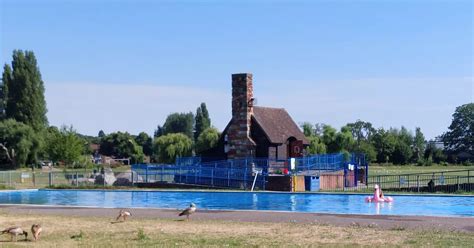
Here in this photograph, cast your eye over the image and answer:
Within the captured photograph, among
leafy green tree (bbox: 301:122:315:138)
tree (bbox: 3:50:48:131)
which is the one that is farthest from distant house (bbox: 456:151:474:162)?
tree (bbox: 3:50:48:131)

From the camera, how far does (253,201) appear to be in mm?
31516

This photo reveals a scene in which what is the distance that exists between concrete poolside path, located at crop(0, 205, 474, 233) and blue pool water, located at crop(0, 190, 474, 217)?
155 inches

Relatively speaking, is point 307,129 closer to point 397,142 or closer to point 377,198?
point 397,142

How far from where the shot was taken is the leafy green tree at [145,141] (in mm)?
143375

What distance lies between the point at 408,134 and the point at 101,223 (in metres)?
131

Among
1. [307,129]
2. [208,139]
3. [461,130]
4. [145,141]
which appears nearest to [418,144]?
[461,130]

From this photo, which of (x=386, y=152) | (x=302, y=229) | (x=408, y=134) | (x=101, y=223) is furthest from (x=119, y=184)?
(x=408, y=134)

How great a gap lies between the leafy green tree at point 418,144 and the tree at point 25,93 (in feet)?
230

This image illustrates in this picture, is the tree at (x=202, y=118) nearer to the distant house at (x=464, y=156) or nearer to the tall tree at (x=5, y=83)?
the tall tree at (x=5, y=83)

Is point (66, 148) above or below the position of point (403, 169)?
above

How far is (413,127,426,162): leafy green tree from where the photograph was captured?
120 meters

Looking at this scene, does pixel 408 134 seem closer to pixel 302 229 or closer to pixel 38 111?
pixel 38 111

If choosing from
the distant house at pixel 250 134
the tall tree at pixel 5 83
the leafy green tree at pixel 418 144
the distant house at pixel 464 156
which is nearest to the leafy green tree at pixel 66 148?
the tall tree at pixel 5 83

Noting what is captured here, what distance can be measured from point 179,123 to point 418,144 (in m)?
64.9
